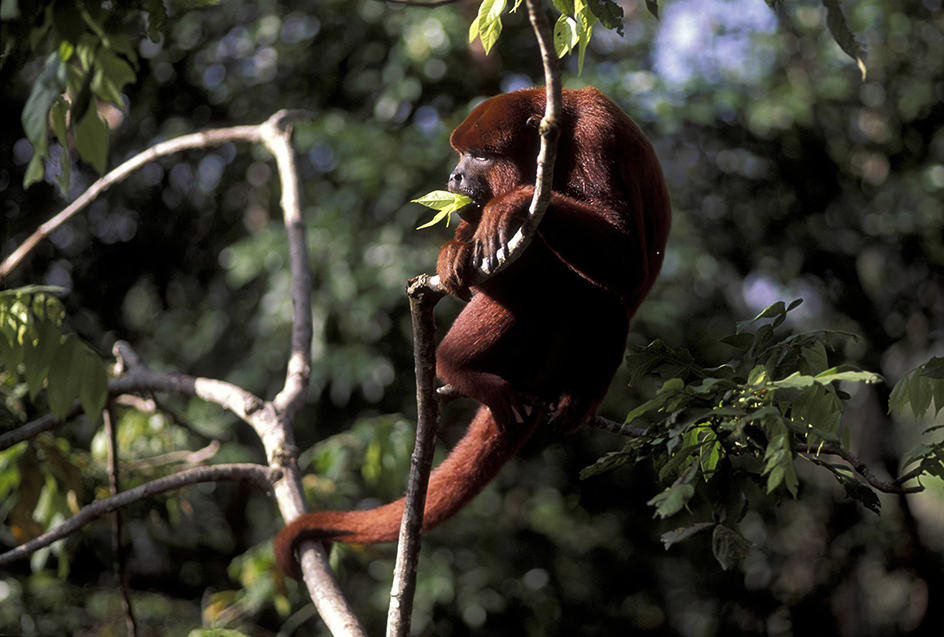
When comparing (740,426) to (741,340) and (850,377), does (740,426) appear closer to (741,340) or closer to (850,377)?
(850,377)

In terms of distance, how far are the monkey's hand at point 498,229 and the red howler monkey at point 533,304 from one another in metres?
0.22

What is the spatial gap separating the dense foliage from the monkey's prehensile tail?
4.70 ft

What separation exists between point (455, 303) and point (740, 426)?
298 cm

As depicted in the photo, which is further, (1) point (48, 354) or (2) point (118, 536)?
(2) point (118, 536)

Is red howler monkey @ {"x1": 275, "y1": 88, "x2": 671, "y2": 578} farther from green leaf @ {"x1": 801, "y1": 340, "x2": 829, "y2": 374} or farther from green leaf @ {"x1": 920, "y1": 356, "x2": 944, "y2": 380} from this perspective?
green leaf @ {"x1": 920, "y1": 356, "x2": 944, "y2": 380}

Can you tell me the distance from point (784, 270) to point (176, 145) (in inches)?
146

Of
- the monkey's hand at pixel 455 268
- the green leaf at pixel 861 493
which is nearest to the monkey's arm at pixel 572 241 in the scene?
the monkey's hand at pixel 455 268

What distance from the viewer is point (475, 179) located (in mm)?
2072

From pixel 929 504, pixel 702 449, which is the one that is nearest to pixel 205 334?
pixel 702 449

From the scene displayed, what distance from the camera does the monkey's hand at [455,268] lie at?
1475mm

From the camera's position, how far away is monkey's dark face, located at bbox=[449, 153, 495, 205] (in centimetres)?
205

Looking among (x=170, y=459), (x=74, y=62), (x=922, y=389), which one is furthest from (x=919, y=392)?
A: (x=170, y=459)

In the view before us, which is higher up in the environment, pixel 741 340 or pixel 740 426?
pixel 740 426

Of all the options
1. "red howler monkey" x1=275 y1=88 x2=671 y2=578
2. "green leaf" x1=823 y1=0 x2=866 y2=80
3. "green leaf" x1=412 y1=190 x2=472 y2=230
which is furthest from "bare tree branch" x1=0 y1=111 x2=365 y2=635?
"green leaf" x1=823 y1=0 x2=866 y2=80
